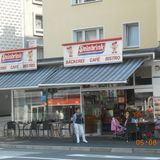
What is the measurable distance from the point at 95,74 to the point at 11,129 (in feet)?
23.7

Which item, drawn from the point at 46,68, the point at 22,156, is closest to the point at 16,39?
the point at 46,68

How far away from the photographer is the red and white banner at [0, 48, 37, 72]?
93.0 feet

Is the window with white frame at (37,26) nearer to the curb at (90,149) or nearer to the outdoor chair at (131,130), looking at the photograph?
the curb at (90,149)

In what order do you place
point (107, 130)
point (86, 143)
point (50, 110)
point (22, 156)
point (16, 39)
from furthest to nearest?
point (16, 39) < point (50, 110) < point (107, 130) < point (86, 143) < point (22, 156)

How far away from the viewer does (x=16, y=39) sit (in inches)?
1641

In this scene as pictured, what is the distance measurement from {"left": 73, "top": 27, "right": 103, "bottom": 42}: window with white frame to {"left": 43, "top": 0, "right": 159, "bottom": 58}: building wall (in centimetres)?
29

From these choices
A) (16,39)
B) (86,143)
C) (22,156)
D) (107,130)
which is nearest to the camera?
(22,156)

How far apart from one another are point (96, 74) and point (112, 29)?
493cm

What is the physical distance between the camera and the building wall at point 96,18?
27.3 meters

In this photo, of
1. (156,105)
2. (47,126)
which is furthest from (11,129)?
(156,105)

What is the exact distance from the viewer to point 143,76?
25281 millimetres

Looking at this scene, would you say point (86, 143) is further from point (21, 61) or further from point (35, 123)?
point (21, 61)

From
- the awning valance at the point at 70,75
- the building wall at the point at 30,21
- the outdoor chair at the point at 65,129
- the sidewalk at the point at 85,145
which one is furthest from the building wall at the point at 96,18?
the building wall at the point at 30,21

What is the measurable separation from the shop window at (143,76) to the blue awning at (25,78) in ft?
14.4
